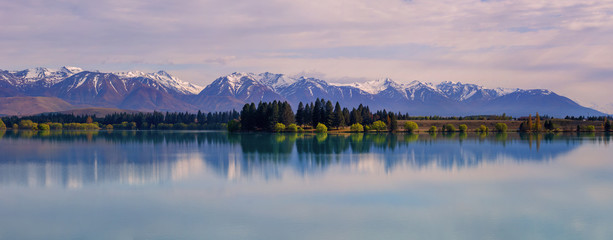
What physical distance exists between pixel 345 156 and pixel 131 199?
2981cm

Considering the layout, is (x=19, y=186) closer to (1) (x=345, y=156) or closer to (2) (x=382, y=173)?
(2) (x=382, y=173)

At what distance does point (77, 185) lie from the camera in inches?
1272

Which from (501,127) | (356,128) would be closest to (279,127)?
(356,128)

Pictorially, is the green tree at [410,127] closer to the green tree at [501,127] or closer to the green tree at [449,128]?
the green tree at [449,128]

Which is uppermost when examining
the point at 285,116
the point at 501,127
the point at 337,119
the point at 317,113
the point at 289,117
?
the point at 317,113

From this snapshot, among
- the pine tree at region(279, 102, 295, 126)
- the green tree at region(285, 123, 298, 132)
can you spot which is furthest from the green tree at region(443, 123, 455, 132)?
the pine tree at region(279, 102, 295, 126)

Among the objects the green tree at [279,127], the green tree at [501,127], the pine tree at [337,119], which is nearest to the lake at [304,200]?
the green tree at [279,127]

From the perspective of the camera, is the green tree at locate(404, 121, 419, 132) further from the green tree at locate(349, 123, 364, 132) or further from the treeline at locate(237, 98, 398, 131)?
the green tree at locate(349, 123, 364, 132)


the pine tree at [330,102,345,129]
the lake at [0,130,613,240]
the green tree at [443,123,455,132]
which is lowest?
the lake at [0,130,613,240]

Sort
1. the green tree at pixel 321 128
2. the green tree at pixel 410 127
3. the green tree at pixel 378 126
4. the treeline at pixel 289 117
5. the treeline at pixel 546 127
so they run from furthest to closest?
the treeline at pixel 546 127 → the green tree at pixel 410 127 → the green tree at pixel 378 126 → the treeline at pixel 289 117 → the green tree at pixel 321 128

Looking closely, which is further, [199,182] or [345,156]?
[345,156]

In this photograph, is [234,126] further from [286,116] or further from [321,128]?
[321,128]

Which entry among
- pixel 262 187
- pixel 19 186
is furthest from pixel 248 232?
pixel 19 186

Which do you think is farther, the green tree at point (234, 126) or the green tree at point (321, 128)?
the green tree at point (234, 126)
